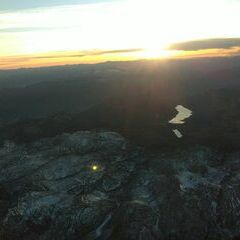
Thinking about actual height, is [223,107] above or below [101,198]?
below

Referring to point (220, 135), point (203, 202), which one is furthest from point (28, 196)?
point (220, 135)

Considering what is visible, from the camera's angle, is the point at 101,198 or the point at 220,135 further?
the point at 220,135

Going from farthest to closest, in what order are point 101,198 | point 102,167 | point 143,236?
point 102,167 → point 101,198 → point 143,236

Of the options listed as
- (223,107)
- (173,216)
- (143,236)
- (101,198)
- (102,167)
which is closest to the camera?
(143,236)

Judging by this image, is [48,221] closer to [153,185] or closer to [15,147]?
[153,185]

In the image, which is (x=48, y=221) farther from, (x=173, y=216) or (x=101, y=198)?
(x=173, y=216)

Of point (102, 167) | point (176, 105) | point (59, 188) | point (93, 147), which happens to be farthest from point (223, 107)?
point (59, 188)
